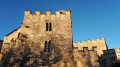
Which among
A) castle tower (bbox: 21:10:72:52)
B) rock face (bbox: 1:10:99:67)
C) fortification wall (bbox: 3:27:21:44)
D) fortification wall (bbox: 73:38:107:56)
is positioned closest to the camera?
rock face (bbox: 1:10:99:67)

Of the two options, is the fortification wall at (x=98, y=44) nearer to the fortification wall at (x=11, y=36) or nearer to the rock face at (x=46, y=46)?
the rock face at (x=46, y=46)

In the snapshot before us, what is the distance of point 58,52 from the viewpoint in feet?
46.7

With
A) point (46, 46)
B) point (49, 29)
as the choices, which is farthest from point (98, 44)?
point (46, 46)

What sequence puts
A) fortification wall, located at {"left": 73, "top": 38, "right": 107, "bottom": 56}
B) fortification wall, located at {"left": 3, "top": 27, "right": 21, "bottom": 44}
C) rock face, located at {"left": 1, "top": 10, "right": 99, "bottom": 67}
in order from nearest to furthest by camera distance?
rock face, located at {"left": 1, "top": 10, "right": 99, "bottom": 67} < fortification wall, located at {"left": 3, "top": 27, "right": 21, "bottom": 44} < fortification wall, located at {"left": 73, "top": 38, "right": 107, "bottom": 56}

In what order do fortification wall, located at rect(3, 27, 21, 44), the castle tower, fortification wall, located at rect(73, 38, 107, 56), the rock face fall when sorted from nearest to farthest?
the rock face → the castle tower → fortification wall, located at rect(3, 27, 21, 44) → fortification wall, located at rect(73, 38, 107, 56)

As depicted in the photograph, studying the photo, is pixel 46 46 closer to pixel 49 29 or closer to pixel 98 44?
pixel 49 29

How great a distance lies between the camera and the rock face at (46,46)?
13.3 meters

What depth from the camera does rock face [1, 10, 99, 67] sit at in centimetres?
1331

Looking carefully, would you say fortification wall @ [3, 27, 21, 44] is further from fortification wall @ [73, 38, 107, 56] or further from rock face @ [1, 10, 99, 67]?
fortification wall @ [73, 38, 107, 56]

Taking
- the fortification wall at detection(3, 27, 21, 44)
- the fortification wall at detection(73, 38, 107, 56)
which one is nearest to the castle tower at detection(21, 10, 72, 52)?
the fortification wall at detection(3, 27, 21, 44)

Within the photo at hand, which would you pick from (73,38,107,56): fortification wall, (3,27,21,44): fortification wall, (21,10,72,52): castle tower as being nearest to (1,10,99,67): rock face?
(21,10,72,52): castle tower

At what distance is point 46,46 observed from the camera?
49.2ft

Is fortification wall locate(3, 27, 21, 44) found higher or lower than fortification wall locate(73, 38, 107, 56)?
higher

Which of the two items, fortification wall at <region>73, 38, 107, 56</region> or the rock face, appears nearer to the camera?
the rock face
